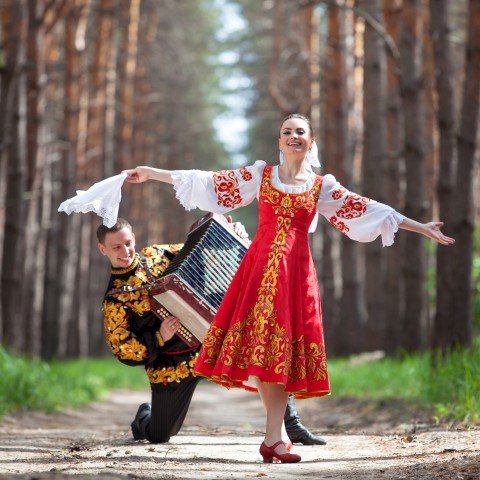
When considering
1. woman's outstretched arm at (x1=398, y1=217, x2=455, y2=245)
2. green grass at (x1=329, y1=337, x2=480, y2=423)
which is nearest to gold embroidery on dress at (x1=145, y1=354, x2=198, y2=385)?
woman's outstretched arm at (x1=398, y1=217, x2=455, y2=245)

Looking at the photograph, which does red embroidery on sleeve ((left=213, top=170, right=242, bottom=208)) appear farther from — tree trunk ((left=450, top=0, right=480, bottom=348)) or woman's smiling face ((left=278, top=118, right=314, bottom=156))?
tree trunk ((left=450, top=0, right=480, bottom=348))

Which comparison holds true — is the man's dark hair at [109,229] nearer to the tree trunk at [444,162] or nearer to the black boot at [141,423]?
the black boot at [141,423]

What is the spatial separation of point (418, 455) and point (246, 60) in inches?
1426

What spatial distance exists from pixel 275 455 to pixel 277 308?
2.85 ft

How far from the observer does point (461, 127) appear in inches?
419

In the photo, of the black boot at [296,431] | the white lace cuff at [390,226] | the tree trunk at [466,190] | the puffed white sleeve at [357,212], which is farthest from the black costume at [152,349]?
the tree trunk at [466,190]

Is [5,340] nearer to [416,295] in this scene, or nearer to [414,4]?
[416,295]

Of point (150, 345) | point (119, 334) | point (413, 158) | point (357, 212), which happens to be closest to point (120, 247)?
point (119, 334)

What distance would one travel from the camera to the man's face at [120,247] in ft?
22.2

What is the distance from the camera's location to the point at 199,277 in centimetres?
657

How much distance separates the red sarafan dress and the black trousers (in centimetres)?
99

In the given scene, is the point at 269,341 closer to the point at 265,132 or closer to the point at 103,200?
the point at 103,200

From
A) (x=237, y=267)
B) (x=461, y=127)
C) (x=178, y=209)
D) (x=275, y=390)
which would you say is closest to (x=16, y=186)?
(x=461, y=127)

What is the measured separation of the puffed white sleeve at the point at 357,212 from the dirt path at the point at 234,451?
138 centimetres
